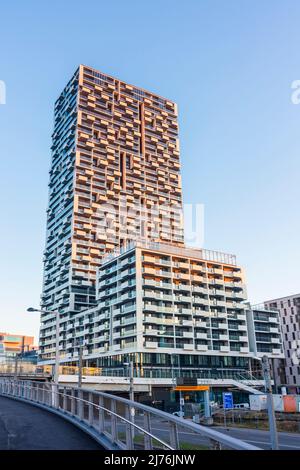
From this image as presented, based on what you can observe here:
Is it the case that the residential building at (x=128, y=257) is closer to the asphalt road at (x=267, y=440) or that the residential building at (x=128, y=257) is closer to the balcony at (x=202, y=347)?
the balcony at (x=202, y=347)

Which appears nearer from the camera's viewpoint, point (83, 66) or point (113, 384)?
point (113, 384)

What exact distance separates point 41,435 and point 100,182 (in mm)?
107429

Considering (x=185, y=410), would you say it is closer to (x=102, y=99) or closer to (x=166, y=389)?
(x=166, y=389)

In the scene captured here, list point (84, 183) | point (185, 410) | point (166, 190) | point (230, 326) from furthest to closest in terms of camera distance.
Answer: point (166, 190), point (84, 183), point (230, 326), point (185, 410)

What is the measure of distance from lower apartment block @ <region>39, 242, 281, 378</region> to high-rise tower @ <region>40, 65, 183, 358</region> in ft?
58.3

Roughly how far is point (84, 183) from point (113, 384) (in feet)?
211

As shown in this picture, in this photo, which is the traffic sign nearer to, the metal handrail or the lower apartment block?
the lower apartment block

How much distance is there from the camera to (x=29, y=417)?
14.9m

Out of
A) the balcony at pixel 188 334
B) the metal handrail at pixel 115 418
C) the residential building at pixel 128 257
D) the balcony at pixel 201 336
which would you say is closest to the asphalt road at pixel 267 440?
the metal handrail at pixel 115 418

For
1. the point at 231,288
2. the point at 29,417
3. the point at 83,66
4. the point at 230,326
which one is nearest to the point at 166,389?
the point at 230,326

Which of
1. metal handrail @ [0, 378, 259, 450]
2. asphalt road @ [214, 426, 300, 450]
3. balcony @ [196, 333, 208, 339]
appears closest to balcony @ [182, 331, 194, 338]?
balcony @ [196, 333, 208, 339]

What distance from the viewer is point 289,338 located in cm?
10494

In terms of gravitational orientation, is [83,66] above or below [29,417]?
above

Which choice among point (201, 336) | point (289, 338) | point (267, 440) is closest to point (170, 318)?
point (201, 336)
